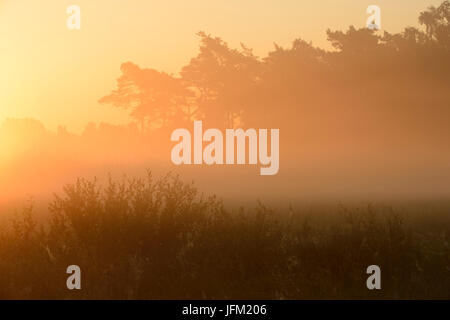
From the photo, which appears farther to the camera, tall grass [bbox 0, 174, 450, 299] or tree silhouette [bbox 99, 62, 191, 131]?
tree silhouette [bbox 99, 62, 191, 131]

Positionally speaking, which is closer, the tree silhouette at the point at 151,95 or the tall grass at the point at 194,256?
the tall grass at the point at 194,256

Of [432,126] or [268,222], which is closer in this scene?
[268,222]

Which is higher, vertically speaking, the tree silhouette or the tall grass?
the tree silhouette

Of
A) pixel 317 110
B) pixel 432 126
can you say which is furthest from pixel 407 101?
pixel 317 110

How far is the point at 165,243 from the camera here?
1387cm

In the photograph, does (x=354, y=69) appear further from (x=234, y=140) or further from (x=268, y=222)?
(x=268, y=222)

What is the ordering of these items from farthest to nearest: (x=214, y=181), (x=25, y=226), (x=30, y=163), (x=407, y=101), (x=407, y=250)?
1. (x=30, y=163)
2. (x=407, y=101)
3. (x=214, y=181)
4. (x=25, y=226)
5. (x=407, y=250)

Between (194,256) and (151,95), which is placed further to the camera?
(151,95)

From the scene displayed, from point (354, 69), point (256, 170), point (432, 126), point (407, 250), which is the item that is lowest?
point (407, 250)

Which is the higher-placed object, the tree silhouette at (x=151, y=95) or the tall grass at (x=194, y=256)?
the tree silhouette at (x=151, y=95)

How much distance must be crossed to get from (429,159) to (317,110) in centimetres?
899

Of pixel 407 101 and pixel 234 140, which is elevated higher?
pixel 407 101

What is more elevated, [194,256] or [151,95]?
[151,95]

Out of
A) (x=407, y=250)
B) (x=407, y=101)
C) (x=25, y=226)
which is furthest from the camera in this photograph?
(x=407, y=101)
